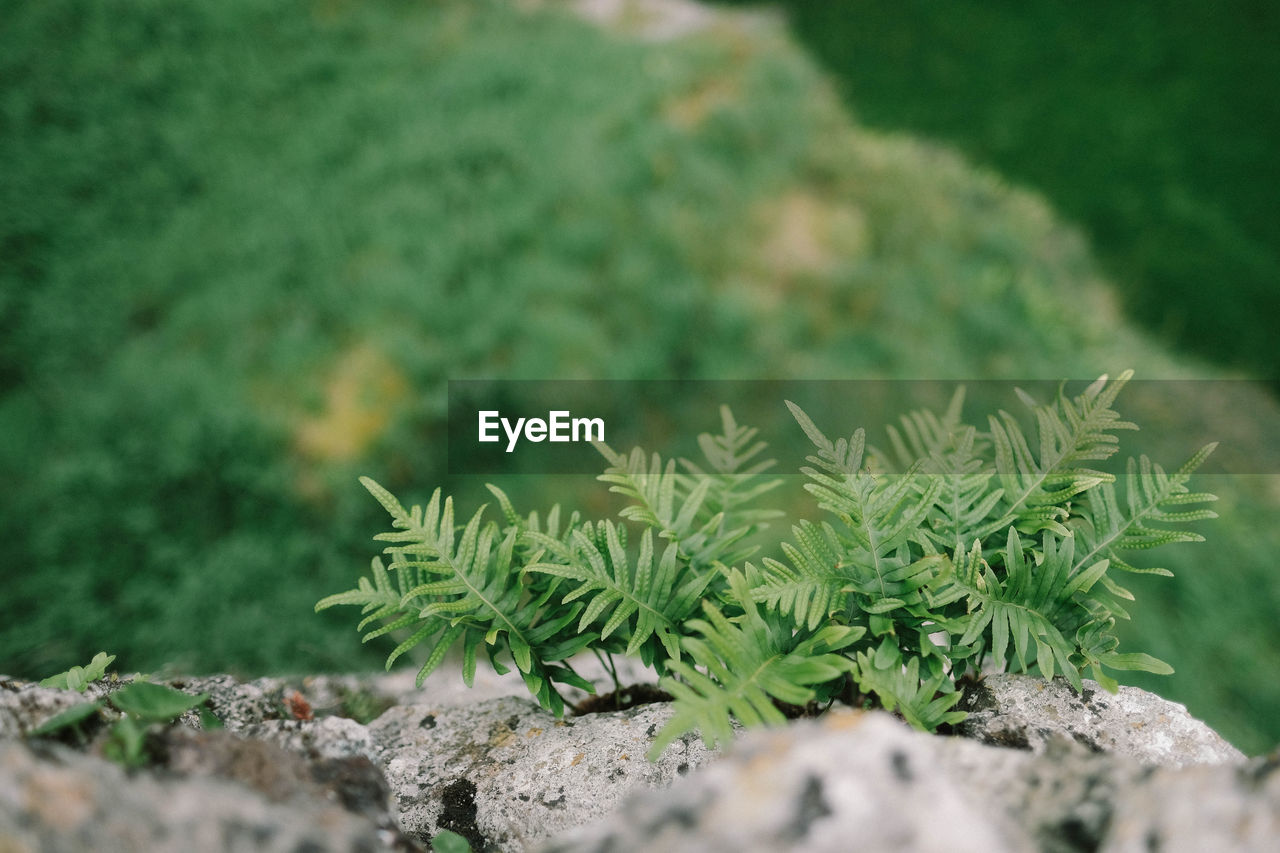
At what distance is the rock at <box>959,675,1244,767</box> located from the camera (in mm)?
1320

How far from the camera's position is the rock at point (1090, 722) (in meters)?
1.32

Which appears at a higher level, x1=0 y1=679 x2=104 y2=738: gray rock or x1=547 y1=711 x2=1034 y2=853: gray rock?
x1=547 y1=711 x2=1034 y2=853: gray rock

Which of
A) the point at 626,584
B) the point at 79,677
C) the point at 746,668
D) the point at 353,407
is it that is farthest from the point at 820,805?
the point at 353,407

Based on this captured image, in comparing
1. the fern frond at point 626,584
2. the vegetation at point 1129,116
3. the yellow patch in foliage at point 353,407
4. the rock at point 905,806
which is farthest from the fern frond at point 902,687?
the vegetation at point 1129,116

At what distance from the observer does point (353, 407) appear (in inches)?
149

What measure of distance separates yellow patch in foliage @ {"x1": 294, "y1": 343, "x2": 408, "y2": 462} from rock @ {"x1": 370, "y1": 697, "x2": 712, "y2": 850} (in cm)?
220

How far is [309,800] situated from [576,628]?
24.2 inches

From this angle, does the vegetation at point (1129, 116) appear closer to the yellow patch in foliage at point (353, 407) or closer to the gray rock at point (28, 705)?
the yellow patch in foliage at point (353, 407)

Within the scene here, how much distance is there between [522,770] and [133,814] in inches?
28.7

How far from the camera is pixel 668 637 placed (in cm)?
137

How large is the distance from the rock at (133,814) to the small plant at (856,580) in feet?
1.16

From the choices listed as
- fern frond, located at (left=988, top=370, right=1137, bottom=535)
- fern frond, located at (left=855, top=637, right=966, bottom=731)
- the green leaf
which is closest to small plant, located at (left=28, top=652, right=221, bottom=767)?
the green leaf

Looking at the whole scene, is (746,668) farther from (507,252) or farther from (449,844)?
(507,252)

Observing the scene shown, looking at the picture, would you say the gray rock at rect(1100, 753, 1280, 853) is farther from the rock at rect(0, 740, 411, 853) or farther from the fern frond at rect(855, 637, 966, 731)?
the rock at rect(0, 740, 411, 853)
